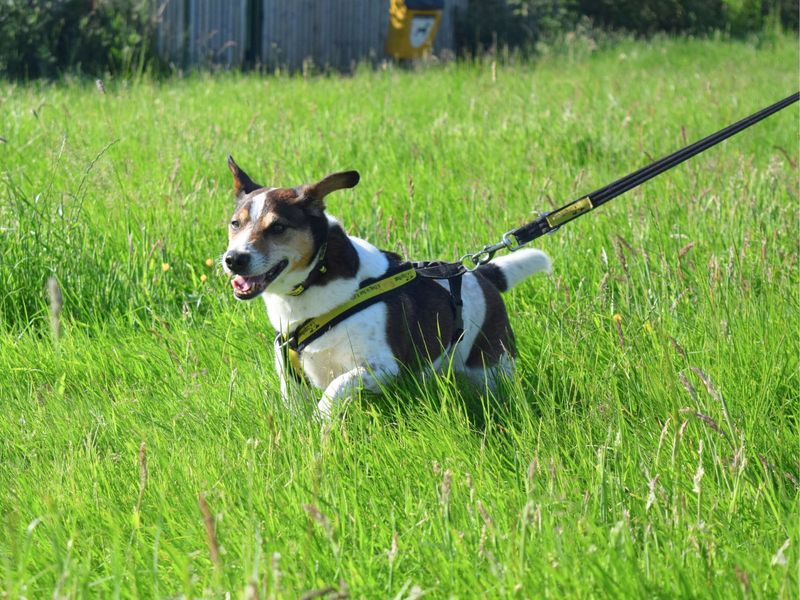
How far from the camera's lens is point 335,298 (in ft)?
12.0

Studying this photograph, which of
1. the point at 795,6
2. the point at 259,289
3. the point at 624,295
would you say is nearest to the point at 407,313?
the point at 259,289

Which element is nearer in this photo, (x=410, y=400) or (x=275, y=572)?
(x=275, y=572)

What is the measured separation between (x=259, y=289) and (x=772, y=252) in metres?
2.54

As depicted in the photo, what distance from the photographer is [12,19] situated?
528 inches

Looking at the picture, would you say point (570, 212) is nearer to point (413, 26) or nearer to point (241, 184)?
point (241, 184)

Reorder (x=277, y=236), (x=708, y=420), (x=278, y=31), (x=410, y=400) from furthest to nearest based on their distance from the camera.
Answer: (x=278, y=31), (x=277, y=236), (x=410, y=400), (x=708, y=420)

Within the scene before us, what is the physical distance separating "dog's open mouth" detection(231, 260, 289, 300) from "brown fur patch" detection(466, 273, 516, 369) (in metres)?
0.90

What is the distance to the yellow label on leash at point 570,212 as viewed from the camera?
12.1 feet

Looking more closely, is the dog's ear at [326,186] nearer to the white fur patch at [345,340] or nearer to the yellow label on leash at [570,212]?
the white fur patch at [345,340]

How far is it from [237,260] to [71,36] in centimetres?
1190

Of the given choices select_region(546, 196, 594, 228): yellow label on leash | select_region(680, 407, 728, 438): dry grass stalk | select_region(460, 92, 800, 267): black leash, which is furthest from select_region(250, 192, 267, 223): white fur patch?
select_region(680, 407, 728, 438): dry grass stalk

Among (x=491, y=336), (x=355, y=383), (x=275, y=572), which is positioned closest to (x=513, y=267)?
(x=491, y=336)

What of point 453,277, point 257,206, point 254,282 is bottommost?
point 453,277

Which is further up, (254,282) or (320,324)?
(254,282)
